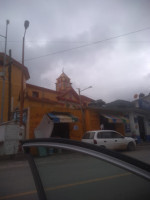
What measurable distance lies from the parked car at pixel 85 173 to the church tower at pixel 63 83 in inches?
1683

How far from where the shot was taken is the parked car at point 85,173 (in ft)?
3.51

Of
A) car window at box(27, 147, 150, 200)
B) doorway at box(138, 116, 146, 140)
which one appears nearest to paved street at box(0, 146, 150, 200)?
car window at box(27, 147, 150, 200)

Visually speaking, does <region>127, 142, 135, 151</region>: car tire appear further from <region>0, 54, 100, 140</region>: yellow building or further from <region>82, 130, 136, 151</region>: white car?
<region>0, 54, 100, 140</region>: yellow building

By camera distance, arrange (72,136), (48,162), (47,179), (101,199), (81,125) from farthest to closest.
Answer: (81,125), (72,136), (48,162), (47,179), (101,199)

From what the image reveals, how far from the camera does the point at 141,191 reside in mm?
1075

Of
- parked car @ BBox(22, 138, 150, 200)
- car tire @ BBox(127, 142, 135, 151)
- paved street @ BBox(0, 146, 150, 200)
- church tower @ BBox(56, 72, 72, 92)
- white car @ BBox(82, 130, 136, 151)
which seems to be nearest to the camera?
parked car @ BBox(22, 138, 150, 200)

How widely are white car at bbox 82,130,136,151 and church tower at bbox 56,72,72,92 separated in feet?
109

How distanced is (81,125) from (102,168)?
15.0 metres

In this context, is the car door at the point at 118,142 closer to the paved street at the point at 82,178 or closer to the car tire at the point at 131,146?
the car tire at the point at 131,146

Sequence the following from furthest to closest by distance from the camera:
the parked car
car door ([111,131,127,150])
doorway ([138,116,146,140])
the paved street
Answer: doorway ([138,116,146,140]) < car door ([111,131,127,150]) < the paved street < the parked car


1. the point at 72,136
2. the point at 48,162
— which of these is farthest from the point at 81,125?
the point at 48,162

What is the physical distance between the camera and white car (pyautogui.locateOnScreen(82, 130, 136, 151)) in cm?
1051

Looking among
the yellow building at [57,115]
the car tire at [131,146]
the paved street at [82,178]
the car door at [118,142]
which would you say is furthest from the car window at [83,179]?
the car tire at [131,146]

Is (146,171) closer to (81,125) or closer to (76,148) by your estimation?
(76,148)
